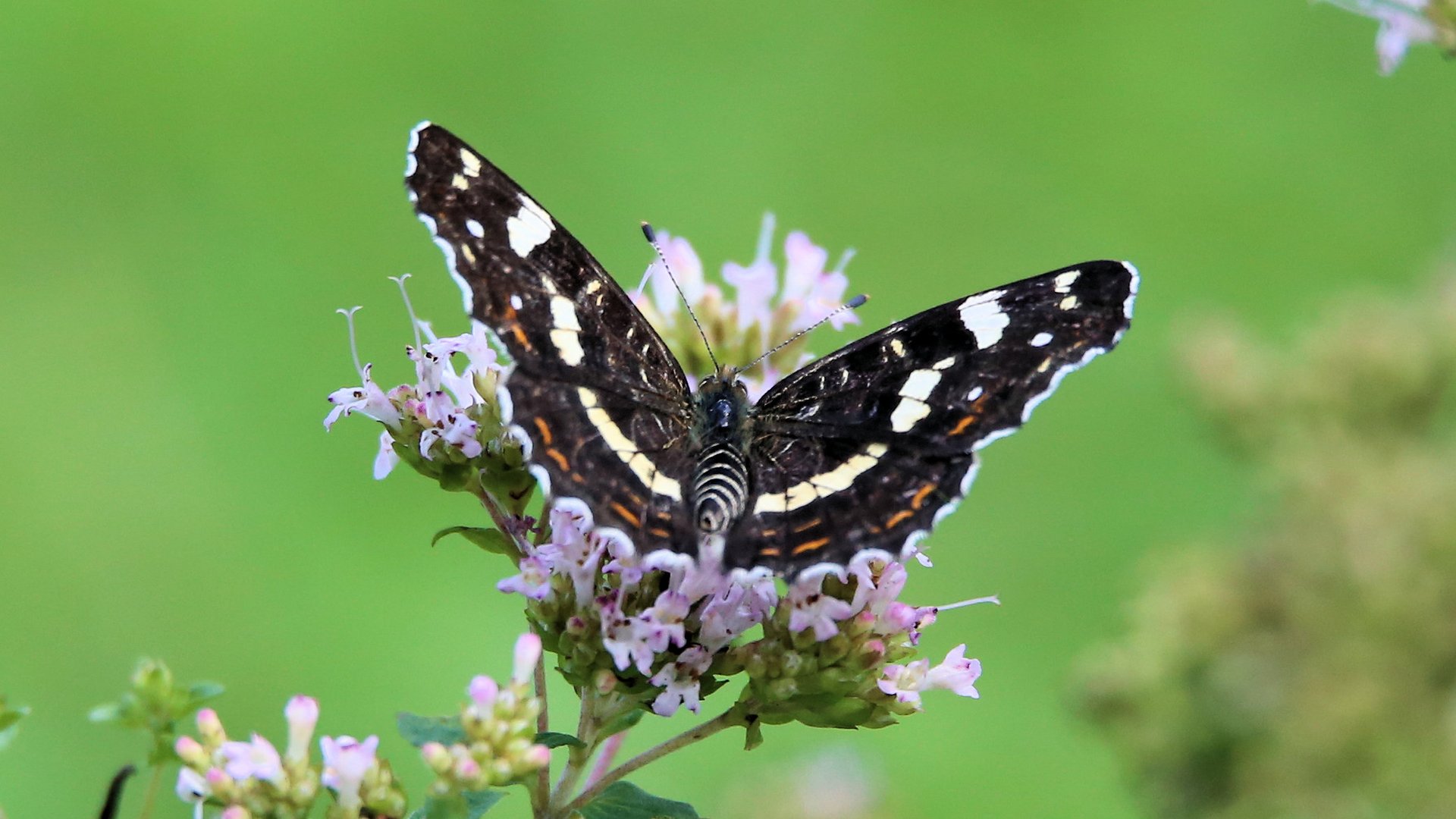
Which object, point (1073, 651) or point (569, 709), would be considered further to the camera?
point (1073, 651)

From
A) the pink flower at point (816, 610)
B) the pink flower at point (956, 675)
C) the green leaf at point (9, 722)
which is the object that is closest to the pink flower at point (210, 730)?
the green leaf at point (9, 722)

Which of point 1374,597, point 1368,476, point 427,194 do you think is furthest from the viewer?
point 1368,476

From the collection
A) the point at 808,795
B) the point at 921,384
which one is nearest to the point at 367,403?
the point at 921,384

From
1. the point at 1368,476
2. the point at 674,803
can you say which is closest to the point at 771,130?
the point at 1368,476

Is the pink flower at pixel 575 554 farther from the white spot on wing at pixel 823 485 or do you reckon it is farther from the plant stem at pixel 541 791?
the white spot on wing at pixel 823 485

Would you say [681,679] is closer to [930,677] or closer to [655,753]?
[655,753]

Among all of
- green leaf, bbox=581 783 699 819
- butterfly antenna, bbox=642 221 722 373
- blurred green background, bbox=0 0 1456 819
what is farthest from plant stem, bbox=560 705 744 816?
blurred green background, bbox=0 0 1456 819

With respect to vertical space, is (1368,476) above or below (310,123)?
below

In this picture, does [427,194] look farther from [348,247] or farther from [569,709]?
[348,247]
